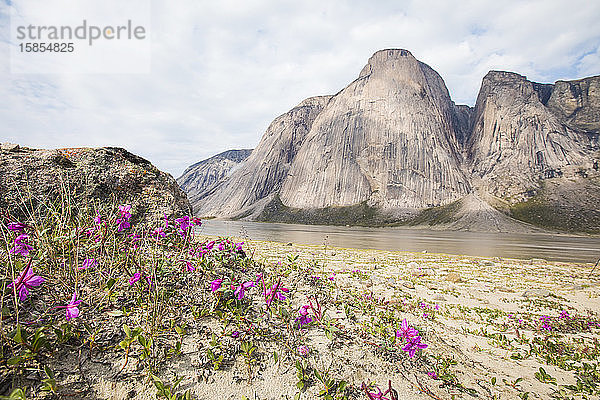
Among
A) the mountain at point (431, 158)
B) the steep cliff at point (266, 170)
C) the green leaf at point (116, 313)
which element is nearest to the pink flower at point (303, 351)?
the green leaf at point (116, 313)

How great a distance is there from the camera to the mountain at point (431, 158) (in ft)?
360

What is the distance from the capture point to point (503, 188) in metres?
116

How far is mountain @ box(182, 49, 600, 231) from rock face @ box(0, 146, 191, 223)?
105467 mm

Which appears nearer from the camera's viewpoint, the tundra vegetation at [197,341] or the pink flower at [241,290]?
the tundra vegetation at [197,341]

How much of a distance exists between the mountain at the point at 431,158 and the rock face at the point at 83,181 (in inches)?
4152

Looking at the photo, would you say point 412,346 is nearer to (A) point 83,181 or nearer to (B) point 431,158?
(A) point 83,181

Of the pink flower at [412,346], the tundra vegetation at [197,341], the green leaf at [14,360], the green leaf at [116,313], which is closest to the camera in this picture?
the green leaf at [14,360]

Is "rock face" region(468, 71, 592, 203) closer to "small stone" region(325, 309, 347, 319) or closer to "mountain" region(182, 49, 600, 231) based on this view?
"mountain" region(182, 49, 600, 231)

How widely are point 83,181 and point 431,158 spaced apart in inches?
5215

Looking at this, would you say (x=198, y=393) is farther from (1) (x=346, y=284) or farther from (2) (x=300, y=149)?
(2) (x=300, y=149)

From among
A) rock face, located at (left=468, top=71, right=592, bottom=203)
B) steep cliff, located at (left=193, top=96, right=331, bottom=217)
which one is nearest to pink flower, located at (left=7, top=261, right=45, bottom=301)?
rock face, located at (left=468, top=71, right=592, bottom=203)

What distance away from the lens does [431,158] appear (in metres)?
123

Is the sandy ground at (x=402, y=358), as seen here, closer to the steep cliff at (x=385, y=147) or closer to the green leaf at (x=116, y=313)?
the green leaf at (x=116, y=313)

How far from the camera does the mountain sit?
110m
